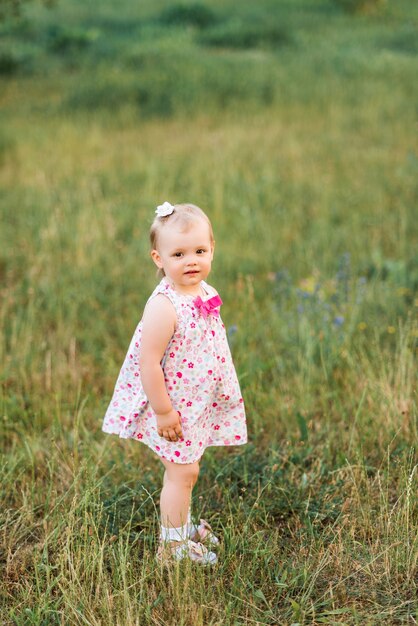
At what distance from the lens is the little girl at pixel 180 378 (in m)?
2.53

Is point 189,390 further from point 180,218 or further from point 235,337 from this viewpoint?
point 235,337

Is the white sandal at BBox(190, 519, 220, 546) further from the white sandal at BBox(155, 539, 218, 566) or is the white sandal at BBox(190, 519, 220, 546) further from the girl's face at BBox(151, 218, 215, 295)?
the girl's face at BBox(151, 218, 215, 295)

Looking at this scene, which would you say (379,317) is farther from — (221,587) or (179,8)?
(179,8)

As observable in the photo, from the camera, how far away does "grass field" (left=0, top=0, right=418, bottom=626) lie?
103 inches

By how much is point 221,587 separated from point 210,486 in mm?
693

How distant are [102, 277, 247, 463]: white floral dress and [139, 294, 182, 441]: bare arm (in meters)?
0.04

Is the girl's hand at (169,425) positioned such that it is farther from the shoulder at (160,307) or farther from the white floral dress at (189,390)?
the shoulder at (160,307)

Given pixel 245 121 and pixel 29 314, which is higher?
pixel 245 121

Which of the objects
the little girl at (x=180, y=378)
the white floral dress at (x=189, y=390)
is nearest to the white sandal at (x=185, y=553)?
the little girl at (x=180, y=378)

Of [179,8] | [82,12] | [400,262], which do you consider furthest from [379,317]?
[82,12]

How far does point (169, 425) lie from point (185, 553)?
43 centimetres

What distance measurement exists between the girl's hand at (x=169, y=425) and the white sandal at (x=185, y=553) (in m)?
0.36

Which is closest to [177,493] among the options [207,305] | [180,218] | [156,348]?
[156,348]

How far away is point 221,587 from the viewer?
2.57 meters
